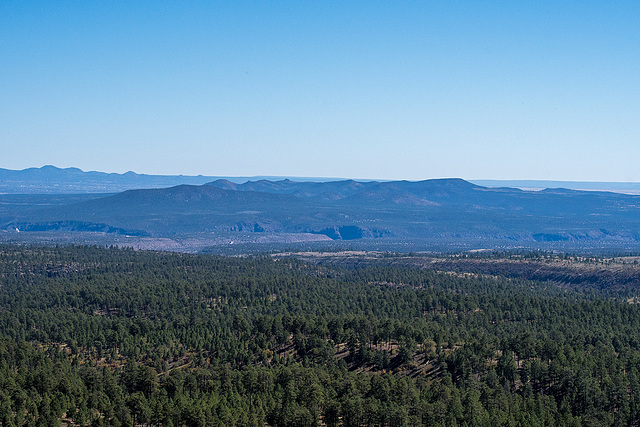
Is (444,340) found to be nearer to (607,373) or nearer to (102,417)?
(607,373)

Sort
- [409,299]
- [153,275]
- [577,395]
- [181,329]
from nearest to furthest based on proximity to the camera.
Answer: [577,395] → [181,329] → [409,299] → [153,275]

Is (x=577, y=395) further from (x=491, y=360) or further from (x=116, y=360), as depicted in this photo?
(x=116, y=360)

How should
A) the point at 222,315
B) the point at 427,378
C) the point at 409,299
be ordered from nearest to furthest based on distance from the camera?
the point at 427,378
the point at 222,315
the point at 409,299

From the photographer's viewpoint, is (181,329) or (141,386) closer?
(141,386)

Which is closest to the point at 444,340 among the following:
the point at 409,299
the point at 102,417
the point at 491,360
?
the point at 491,360

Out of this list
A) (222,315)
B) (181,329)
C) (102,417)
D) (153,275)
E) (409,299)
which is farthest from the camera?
(153,275)

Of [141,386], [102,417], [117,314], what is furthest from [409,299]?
[102,417]
